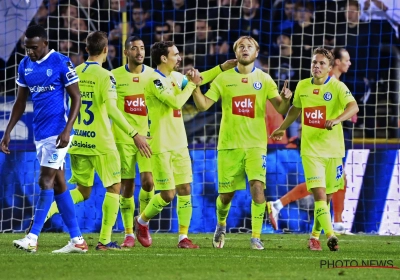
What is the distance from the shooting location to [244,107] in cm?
1009

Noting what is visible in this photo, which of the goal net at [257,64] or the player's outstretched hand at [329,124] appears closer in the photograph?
the player's outstretched hand at [329,124]

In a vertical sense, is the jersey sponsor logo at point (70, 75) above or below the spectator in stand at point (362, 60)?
below

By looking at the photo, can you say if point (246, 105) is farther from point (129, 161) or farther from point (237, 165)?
point (129, 161)

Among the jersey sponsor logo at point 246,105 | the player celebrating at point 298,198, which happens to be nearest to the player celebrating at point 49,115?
the jersey sponsor logo at point 246,105

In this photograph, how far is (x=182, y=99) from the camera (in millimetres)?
9672

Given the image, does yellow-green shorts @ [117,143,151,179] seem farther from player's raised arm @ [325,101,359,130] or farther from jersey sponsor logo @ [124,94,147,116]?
player's raised arm @ [325,101,359,130]

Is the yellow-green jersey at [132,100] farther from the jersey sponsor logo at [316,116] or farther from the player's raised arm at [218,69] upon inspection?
the jersey sponsor logo at [316,116]

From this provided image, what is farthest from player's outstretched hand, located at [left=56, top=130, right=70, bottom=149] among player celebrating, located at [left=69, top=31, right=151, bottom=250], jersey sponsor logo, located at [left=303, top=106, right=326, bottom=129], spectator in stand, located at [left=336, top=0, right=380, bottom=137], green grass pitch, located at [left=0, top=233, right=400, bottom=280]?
spectator in stand, located at [left=336, top=0, right=380, bottom=137]

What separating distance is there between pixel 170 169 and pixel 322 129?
5.28ft

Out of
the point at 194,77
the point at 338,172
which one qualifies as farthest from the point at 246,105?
the point at 338,172

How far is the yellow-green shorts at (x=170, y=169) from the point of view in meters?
9.92

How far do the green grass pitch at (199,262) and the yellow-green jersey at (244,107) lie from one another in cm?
107

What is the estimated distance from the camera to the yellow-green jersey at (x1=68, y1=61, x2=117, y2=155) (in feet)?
30.0

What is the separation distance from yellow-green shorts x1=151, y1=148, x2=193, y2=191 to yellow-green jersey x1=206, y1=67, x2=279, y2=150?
0.45 meters
